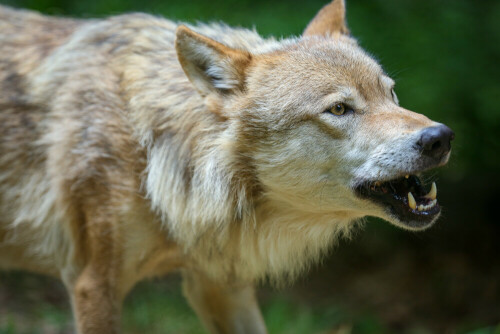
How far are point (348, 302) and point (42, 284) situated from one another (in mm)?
3933

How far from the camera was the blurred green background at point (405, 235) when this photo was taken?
6719 mm

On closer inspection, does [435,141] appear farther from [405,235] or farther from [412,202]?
[405,235]

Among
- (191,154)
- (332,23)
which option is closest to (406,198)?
(191,154)

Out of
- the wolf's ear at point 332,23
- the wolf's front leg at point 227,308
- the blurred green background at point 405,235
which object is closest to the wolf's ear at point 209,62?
the wolf's ear at point 332,23

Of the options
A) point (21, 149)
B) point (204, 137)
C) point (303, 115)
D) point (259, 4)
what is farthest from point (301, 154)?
point (259, 4)

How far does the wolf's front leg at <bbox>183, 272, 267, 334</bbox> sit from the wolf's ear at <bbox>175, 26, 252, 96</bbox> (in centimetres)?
158

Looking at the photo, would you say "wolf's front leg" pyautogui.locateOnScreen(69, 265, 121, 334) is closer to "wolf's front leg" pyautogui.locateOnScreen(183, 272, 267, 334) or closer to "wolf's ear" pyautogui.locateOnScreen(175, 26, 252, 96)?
"wolf's front leg" pyautogui.locateOnScreen(183, 272, 267, 334)

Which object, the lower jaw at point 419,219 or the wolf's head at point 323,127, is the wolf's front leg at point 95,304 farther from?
the lower jaw at point 419,219

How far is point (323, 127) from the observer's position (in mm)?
3891

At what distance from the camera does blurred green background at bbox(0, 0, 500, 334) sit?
672 cm

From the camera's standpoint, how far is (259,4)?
697 cm

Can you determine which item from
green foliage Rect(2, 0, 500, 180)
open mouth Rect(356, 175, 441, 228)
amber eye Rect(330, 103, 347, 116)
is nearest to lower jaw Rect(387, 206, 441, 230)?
open mouth Rect(356, 175, 441, 228)

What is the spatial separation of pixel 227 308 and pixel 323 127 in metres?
1.84

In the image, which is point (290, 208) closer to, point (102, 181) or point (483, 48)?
point (102, 181)
